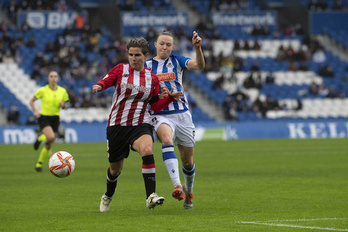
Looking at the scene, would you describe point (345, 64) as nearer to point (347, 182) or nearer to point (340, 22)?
point (340, 22)

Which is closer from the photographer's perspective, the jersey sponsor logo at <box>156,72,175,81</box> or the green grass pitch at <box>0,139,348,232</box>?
the green grass pitch at <box>0,139,348,232</box>

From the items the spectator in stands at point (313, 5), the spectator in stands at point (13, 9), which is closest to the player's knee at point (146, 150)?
the spectator in stands at point (13, 9)

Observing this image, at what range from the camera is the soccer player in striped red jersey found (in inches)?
324

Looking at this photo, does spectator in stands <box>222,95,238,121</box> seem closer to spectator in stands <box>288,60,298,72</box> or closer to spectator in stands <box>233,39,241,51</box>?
spectator in stands <box>233,39,241,51</box>

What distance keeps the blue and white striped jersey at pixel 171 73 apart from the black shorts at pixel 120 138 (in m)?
0.80

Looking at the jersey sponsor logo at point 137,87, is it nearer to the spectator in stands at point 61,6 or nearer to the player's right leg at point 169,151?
the player's right leg at point 169,151

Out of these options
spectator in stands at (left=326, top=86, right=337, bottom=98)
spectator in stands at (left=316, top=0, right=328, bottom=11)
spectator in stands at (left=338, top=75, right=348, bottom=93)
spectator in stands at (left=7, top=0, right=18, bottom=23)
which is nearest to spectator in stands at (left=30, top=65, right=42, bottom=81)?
spectator in stands at (left=7, top=0, right=18, bottom=23)

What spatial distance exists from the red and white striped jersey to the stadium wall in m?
21.7

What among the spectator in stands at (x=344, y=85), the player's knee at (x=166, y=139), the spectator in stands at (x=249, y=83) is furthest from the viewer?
the spectator in stands at (x=344, y=85)

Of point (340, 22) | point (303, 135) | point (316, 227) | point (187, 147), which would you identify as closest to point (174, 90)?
point (187, 147)

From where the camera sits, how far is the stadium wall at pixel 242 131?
29.6 m

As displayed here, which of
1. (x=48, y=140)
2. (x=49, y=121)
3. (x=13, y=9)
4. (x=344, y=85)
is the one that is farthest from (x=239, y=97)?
(x=48, y=140)

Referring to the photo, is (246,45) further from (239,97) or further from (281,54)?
(239,97)

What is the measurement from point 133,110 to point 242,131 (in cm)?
2411
